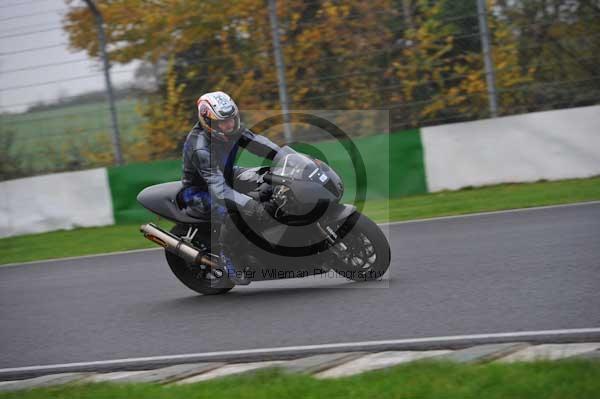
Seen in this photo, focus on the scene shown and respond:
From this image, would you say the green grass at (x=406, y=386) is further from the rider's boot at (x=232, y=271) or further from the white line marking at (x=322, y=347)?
the rider's boot at (x=232, y=271)

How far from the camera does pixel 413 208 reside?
36.7ft

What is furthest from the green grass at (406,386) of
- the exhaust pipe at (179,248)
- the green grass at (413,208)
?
the green grass at (413,208)

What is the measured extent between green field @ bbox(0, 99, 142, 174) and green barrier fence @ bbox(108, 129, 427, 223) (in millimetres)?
792

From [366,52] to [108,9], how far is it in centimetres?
438

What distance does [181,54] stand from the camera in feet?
44.6

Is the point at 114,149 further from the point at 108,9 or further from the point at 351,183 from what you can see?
the point at 351,183

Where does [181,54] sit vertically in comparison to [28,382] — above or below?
above

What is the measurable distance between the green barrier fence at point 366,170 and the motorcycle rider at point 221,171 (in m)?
4.31

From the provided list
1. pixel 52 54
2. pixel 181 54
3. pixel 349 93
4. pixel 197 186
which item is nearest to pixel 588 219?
pixel 197 186

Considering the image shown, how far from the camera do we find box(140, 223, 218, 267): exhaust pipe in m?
7.15

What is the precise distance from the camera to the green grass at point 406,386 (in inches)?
159

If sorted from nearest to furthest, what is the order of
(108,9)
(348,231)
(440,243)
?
1. (348,231)
2. (440,243)
3. (108,9)

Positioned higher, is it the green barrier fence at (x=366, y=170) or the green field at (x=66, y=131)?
the green field at (x=66, y=131)

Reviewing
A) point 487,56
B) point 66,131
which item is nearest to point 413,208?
point 487,56
